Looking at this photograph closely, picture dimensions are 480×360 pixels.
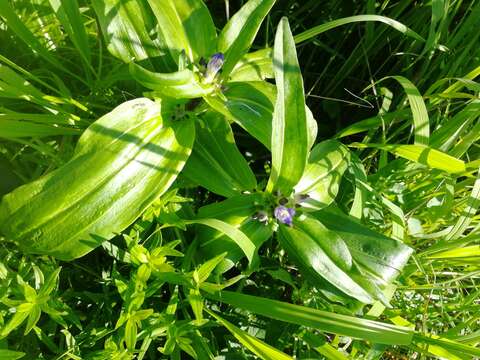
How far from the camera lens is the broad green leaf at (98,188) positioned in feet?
3.39

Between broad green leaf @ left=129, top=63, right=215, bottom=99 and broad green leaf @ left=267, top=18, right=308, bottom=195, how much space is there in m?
0.17

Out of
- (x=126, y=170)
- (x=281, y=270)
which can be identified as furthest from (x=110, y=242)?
(x=281, y=270)

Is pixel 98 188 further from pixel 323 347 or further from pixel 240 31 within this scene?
pixel 323 347

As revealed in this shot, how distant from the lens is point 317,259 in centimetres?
112

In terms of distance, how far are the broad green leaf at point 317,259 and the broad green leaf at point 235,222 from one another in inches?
2.2

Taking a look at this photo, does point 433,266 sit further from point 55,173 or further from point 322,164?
point 55,173

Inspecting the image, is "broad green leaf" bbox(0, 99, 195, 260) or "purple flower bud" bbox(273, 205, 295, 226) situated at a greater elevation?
"broad green leaf" bbox(0, 99, 195, 260)

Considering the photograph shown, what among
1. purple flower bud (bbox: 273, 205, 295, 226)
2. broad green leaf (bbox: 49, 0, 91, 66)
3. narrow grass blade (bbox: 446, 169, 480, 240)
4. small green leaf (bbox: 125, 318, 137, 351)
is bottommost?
narrow grass blade (bbox: 446, 169, 480, 240)

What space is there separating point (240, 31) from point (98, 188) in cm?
46

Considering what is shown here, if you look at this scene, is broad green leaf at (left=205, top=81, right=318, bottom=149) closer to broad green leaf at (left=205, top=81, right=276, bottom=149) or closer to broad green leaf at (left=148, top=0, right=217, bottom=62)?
broad green leaf at (left=205, top=81, right=276, bottom=149)

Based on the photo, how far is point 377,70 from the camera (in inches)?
64.9

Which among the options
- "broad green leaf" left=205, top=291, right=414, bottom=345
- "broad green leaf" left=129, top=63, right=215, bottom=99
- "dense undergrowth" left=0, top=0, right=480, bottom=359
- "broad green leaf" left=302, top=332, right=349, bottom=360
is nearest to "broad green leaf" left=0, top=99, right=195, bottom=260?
"dense undergrowth" left=0, top=0, right=480, bottom=359

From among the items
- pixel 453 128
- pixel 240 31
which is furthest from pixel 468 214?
pixel 240 31

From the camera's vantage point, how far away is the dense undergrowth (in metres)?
1.05
